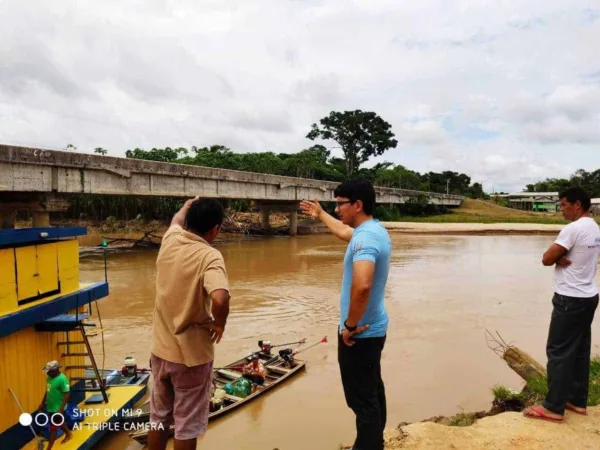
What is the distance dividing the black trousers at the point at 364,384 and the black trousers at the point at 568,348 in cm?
197

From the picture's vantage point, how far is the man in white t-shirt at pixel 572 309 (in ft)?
13.7

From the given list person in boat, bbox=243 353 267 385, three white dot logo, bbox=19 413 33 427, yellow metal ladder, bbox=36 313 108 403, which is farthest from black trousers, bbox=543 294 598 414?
three white dot logo, bbox=19 413 33 427

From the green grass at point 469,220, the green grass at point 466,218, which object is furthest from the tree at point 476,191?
the green grass at point 469,220

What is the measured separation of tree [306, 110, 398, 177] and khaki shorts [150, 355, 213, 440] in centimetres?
5352

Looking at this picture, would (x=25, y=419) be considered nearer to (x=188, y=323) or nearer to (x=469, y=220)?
(x=188, y=323)

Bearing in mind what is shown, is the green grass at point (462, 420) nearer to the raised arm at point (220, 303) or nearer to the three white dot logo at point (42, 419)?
the raised arm at point (220, 303)

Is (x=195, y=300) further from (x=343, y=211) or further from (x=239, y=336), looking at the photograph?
(x=239, y=336)

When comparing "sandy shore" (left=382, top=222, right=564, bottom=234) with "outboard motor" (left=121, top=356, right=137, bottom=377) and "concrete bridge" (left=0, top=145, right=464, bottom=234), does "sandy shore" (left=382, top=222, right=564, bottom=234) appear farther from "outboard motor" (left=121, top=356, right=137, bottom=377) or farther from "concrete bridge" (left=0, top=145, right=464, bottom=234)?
"outboard motor" (left=121, top=356, right=137, bottom=377)

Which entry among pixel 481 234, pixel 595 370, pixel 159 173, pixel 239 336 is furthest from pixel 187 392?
pixel 481 234

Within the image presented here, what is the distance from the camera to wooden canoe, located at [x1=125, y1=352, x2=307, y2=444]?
521 cm

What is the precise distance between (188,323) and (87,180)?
675 inches

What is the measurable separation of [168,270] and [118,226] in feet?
121

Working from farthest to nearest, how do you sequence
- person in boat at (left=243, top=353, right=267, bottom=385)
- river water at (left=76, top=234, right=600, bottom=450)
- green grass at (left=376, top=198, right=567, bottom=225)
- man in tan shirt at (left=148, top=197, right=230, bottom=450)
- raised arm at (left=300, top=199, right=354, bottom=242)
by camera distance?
green grass at (left=376, top=198, right=567, bottom=225) → person in boat at (left=243, top=353, right=267, bottom=385) → river water at (left=76, top=234, right=600, bottom=450) → raised arm at (left=300, top=199, right=354, bottom=242) → man in tan shirt at (left=148, top=197, right=230, bottom=450)

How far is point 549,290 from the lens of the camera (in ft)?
47.6
